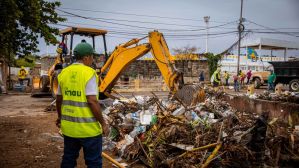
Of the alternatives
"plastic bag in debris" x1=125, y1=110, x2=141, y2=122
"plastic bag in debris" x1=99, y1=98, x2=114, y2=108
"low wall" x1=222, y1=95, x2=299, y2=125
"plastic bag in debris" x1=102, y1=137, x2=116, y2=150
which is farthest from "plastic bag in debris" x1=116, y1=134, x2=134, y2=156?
"low wall" x1=222, y1=95, x2=299, y2=125

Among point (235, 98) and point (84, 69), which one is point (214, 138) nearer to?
point (84, 69)

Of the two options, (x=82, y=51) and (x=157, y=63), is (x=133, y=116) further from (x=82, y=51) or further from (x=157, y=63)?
(x=82, y=51)

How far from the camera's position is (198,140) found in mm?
4422

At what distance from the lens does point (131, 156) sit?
16.4 feet

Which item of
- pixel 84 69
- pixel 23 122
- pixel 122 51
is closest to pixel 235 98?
pixel 122 51

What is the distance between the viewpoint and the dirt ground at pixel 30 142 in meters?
4.76

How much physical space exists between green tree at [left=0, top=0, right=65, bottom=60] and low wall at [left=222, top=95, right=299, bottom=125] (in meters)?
5.66

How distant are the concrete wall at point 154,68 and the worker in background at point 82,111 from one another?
85.1ft

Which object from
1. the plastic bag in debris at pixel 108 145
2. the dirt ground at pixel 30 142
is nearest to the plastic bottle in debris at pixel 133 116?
the plastic bag in debris at pixel 108 145

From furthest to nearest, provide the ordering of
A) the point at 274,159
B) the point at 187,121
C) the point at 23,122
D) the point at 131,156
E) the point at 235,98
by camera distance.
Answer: the point at 235,98
the point at 23,122
the point at 187,121
the point at 131,156
the point at 274,159

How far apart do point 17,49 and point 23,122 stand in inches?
85.6

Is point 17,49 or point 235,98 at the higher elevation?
point 17,49

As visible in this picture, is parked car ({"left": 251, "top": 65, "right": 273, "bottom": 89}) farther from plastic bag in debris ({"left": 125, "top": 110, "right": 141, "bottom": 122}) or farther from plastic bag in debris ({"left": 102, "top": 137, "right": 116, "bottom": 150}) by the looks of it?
plastic bag in debris ({"left": 102, "top": 137, "right": 116, "bottom": 150})

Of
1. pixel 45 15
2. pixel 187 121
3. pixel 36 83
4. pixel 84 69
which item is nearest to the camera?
pixel 84 69
